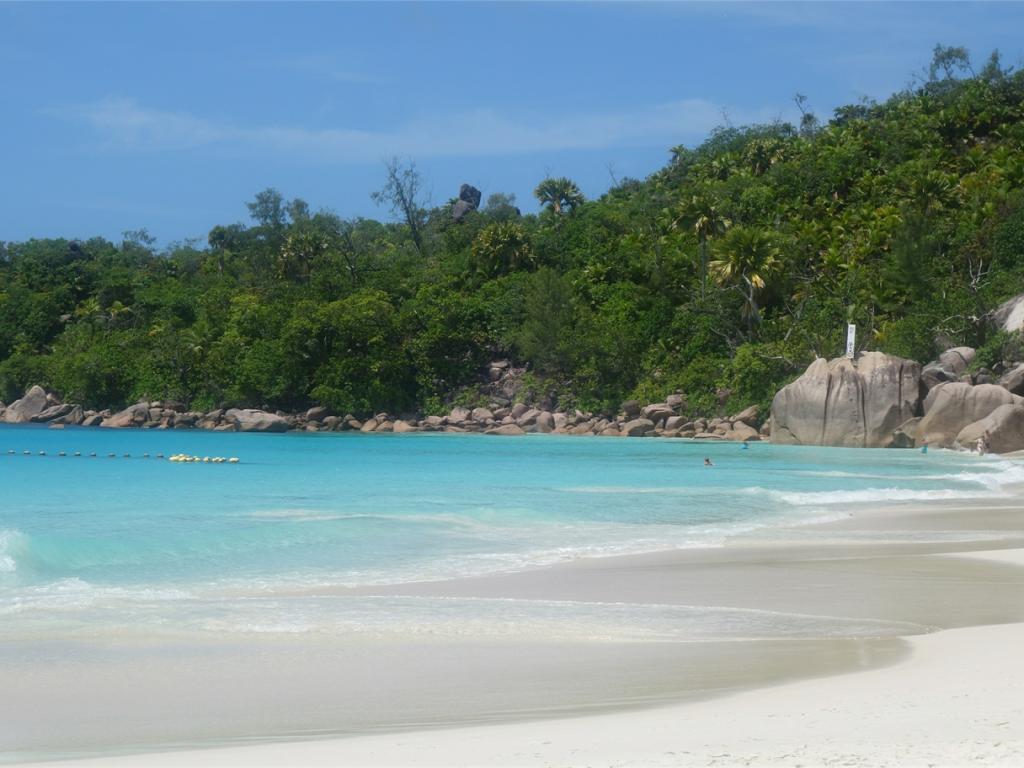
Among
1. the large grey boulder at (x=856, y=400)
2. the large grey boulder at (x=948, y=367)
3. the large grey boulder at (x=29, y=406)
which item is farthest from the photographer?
the large grey boulder at (x=29, y=406)

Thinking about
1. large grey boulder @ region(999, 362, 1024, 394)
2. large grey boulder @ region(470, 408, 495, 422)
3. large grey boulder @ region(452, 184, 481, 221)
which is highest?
large grey boulder @ region(452, 184, 481, 221)

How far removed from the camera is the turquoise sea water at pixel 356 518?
397 inches

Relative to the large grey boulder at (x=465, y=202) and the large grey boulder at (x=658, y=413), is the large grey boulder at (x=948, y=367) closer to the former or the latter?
the large grey boulder at (x=658, y=413)

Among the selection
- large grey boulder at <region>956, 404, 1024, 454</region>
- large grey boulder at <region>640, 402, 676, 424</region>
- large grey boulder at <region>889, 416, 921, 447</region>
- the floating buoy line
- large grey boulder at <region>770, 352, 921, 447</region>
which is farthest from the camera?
large grey boulder at <region>640, 402, 676, 424</region>

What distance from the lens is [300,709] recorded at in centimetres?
662

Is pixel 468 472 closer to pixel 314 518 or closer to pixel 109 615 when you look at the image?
pixel 314 518

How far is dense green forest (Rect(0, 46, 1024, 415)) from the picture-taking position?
4869cm

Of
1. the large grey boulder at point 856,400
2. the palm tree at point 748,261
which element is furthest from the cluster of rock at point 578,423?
the palm tree at point 748,261

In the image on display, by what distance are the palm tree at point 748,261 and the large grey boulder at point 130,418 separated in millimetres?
30508

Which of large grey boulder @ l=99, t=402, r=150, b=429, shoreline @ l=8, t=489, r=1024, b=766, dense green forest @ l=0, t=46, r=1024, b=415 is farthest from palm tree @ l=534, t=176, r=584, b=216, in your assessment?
shoreline @ l=8, t=489, r=1024, b=766

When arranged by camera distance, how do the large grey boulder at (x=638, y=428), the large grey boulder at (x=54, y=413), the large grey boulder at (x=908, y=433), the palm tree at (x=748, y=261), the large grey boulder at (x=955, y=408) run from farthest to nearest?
the large grey boulder at (x=54, y=413)
the palm tree at (x=748, y=261)
the large grey boulder at (x=638, y=428)
the large grey boulder at (x=908, y=433)
the large grey boulder at (x=955, y=408)

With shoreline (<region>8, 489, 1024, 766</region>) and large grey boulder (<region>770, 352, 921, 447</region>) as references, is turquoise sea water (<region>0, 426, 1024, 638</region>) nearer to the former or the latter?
shoreline (<region>8, 489, 1024, 766</region>)

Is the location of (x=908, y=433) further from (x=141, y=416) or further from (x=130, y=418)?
(x=130, y=418)

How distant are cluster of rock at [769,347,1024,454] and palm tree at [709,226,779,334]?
926cm
